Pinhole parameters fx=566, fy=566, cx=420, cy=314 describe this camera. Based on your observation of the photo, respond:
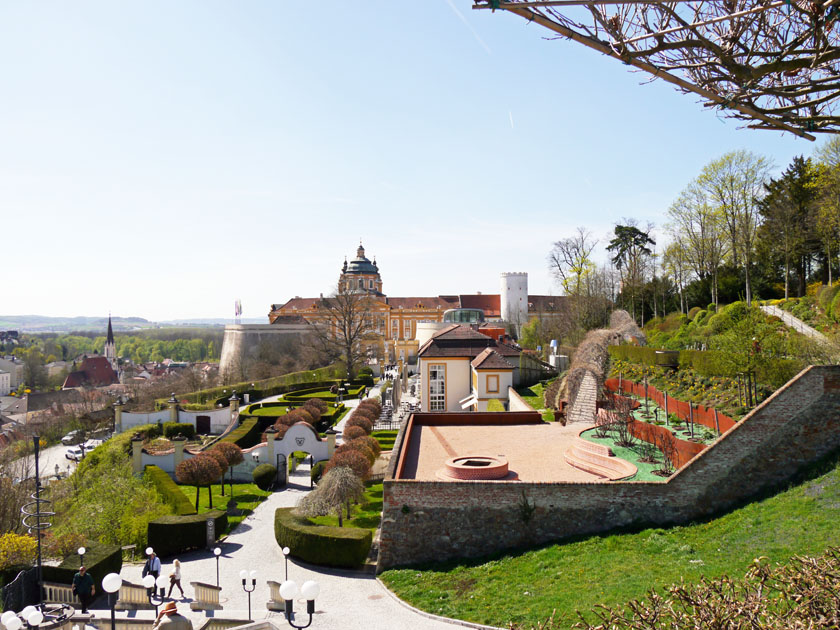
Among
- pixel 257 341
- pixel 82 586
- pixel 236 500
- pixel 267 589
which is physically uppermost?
pixel 257 341

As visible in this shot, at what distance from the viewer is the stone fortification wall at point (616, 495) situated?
11055mm

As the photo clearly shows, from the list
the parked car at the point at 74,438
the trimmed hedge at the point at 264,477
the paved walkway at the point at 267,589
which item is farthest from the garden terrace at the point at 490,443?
the parked car at the point at 74,438

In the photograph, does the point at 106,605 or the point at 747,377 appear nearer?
the point at 106,605

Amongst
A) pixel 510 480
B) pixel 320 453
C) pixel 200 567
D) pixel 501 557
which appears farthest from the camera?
pixel 320 453

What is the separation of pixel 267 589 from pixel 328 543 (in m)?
1.62

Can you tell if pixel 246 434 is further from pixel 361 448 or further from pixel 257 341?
pixel 257 341

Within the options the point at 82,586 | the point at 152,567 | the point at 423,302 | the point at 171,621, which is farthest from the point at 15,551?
the point at 423,302

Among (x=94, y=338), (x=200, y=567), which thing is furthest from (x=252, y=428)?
(x=94, y=338)

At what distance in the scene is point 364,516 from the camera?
57.4ft

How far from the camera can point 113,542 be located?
53.8 feet

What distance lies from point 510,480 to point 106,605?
29.6 ft

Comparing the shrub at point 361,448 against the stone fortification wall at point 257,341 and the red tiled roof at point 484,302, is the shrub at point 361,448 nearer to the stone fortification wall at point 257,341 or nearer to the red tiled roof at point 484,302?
the stone fortification wall at point 257,341

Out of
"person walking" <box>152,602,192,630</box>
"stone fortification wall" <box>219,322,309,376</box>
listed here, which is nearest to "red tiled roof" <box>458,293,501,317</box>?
"stone fortification wall" <box>219,322,309,376</box>

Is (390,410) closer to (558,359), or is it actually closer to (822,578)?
(558,359)
